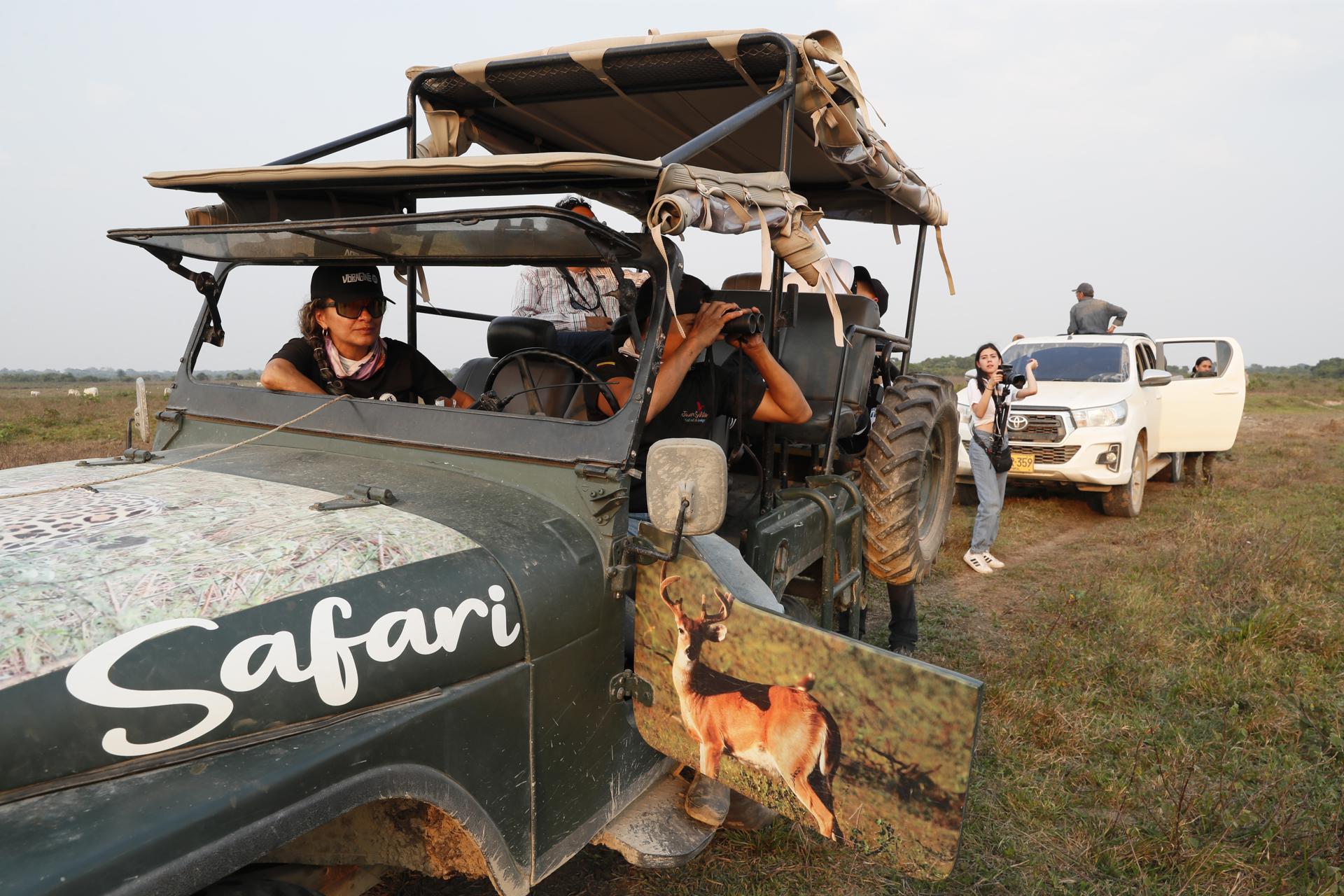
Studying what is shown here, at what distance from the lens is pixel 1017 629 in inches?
227

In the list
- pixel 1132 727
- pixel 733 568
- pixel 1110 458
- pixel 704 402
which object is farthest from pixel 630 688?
pixel 1110 458

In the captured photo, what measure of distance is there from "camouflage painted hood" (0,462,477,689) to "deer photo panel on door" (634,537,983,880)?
0.63 metres

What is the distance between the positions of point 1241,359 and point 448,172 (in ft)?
38.1

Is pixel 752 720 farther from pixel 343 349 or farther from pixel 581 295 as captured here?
pixel 581 295

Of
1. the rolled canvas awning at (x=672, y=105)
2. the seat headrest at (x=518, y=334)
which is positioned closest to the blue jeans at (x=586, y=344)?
the seat headrest at (x=518, y=334)

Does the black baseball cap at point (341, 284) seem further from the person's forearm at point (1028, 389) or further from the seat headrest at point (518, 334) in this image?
the person's forearm at point (1028, 389)

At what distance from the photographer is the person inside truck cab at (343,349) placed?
3.10 metres

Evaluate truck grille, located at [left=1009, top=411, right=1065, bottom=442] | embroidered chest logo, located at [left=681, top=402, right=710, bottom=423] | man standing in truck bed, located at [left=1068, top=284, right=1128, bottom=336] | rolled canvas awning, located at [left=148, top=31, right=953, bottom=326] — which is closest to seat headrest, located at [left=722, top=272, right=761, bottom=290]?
rolled canvas awning, located at [left=148, top=31, right=953, bottom=326]

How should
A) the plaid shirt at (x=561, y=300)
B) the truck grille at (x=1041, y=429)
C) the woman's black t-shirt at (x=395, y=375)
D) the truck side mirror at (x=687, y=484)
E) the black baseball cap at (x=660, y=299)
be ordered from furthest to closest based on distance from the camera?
the truck grille at (x=1041, y=429) < the plaid shirt at (x=561, y=300) < the woman's black t-shirt at (x=395, y=375) < the black baseball cap at (x=660, y=299) < the truck side mirror at (x=687, y=484)

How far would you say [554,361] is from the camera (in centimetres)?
297

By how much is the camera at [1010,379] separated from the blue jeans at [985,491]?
539mm

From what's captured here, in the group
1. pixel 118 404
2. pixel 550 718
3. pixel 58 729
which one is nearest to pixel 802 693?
pixel 550 718

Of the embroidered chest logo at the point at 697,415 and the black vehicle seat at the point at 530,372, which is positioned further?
the embroidered chest logo at the point at 697,415

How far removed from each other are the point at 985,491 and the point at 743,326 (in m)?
5.15
